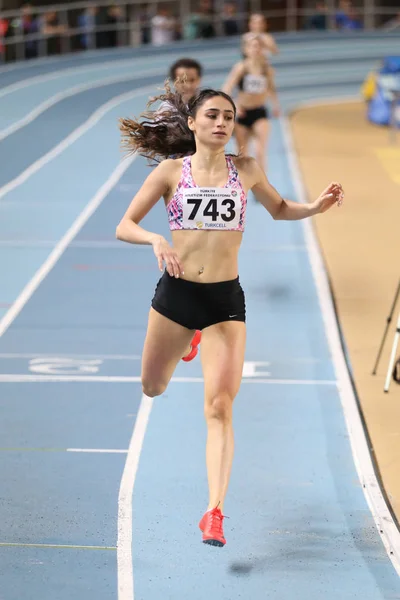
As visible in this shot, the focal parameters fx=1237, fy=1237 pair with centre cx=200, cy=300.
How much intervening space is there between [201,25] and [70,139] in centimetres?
1381

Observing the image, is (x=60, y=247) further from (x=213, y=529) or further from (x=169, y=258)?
(x=213, y=529)

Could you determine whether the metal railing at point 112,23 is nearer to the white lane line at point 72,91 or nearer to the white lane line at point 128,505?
the white lane line at point 72,91

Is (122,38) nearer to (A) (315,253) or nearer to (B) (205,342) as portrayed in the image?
(A) (315,253)

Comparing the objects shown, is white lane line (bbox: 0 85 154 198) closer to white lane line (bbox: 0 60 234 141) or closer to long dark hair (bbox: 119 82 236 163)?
white lane line (bbox: 0 60 234 141)

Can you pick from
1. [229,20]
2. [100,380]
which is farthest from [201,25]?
[100,380]

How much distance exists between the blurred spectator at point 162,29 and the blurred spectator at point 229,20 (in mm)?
1670

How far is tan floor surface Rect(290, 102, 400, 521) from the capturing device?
29.7ft

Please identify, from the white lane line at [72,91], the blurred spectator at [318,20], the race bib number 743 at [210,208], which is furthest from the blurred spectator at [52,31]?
the race bib number 743 at [210,208]

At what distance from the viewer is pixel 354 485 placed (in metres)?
7.65

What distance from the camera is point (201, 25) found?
→ 3588cm

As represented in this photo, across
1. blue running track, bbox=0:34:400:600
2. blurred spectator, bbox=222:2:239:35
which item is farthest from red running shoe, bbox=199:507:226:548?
blurred spectator, bbox=222:2:239:35

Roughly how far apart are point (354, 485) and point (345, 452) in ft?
1.92

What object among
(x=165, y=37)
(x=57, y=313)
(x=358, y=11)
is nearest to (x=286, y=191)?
(x=57, y=313)

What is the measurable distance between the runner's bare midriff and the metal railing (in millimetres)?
22768
